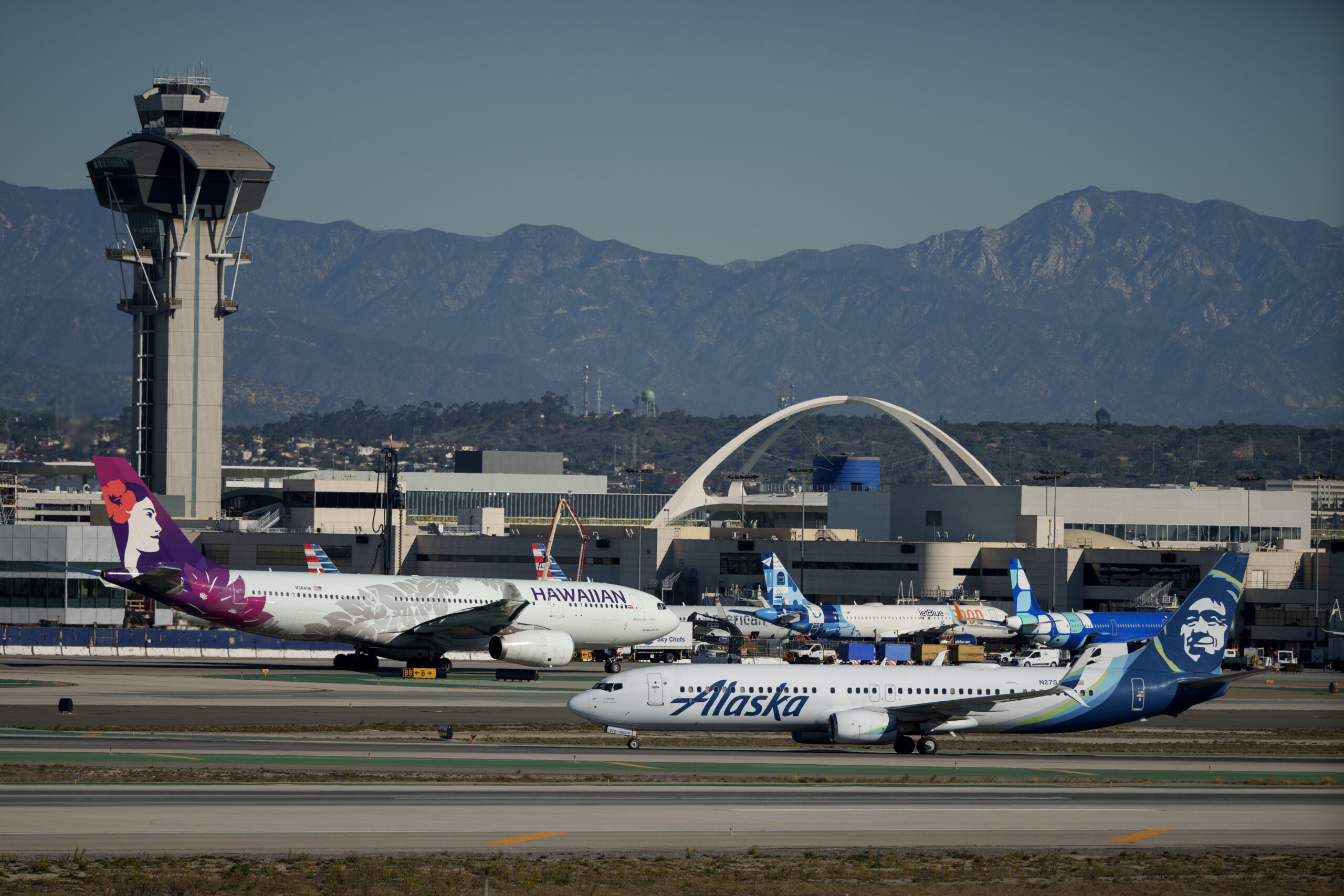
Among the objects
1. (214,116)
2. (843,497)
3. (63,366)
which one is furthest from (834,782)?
(214,116)

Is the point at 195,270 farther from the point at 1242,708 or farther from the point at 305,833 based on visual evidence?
the point at 305,833

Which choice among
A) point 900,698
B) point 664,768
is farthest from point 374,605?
point 900,698

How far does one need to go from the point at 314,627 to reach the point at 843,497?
116081 mm

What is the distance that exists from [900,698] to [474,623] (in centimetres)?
3244

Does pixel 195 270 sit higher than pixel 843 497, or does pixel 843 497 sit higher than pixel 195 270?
pixel 195 270

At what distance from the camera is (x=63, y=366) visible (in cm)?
5962

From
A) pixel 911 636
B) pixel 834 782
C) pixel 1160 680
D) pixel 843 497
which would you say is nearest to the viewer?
pixel 834 782

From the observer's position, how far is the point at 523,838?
1267 inches

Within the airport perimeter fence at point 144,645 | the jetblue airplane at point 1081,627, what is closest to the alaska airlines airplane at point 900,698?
the airport perimeter fence at point 144,645

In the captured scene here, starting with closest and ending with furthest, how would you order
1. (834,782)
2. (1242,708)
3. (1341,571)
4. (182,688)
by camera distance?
(834,782) → (182,688) → (1242,708) → (1341,571)

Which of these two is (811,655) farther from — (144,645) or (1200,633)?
(1200,633)

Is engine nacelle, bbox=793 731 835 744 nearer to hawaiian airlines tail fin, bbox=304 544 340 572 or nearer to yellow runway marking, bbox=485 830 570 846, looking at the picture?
yellow runway marking, bbox=485 830 570 846

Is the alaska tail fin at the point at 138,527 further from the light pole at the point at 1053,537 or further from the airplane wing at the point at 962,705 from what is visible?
the light pole at the point at 1053,537

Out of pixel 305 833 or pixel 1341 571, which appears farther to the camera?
pixel 1341 571
